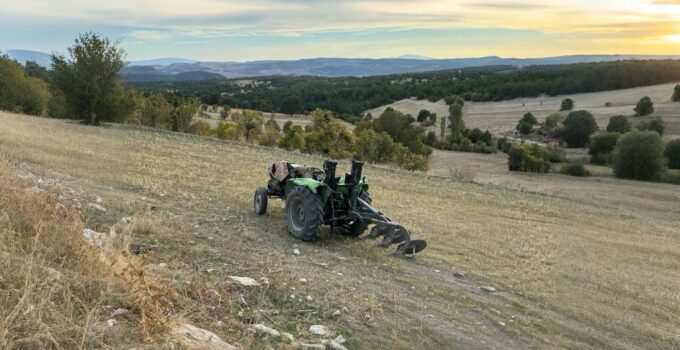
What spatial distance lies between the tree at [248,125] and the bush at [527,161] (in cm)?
3404

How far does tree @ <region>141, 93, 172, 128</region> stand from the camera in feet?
197

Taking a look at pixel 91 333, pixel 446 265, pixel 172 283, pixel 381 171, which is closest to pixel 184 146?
pixel 381 171

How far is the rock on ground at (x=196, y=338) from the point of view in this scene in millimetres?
4352

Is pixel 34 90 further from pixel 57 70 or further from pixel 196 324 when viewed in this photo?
pixel 196 324

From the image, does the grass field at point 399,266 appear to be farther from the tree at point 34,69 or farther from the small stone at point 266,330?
the tree at point 34,69

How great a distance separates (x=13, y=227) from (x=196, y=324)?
251cm

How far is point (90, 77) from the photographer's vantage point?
1380 inches

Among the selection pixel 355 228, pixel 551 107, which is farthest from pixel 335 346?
pixel 551 107

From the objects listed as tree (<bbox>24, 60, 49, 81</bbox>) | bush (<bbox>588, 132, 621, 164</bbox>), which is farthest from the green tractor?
tree (<bbox>24, 60, 49, 81</bbox>)

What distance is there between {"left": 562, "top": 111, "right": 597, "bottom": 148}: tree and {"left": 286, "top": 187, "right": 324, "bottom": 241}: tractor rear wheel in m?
80.2

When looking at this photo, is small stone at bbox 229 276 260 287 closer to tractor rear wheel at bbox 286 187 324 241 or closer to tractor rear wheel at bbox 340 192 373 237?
tractor rear wheel at bbox 286 187 324 241

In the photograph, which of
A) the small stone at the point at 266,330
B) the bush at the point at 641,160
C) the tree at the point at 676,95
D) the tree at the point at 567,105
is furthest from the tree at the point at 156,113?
the tree at the point at 676,95

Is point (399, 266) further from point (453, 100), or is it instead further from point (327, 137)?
point (453, 100)

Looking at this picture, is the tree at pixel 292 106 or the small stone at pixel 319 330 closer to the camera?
the small stone at pixel 319 330
